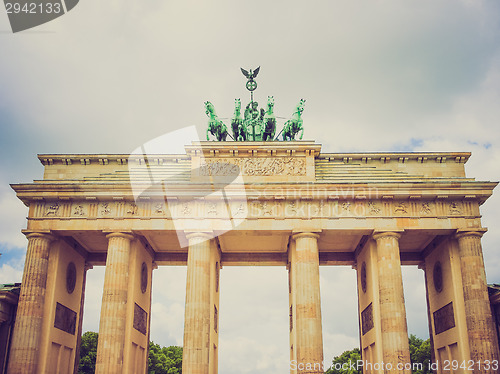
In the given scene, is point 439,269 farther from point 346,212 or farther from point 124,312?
point 124,312

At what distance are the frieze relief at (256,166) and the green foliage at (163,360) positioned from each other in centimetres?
4217

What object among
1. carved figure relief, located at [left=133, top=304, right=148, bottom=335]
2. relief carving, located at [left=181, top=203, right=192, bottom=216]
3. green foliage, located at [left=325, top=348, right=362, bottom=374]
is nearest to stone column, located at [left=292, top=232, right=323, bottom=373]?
relief carving, located at [left=181, top=203, right=192, bottom=216]

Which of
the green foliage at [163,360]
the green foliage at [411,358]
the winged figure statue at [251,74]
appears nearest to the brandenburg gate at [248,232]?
the winged figure statue at [251,74]

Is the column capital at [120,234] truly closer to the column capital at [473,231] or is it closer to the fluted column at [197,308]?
the fluted column at [197,308]

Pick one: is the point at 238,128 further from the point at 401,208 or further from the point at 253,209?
the point at 401,208

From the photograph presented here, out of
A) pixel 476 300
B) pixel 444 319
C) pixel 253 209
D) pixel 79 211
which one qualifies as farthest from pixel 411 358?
pixel 79 211

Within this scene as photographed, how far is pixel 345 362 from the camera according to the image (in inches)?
3201

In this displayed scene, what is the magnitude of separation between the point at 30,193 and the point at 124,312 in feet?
27.8

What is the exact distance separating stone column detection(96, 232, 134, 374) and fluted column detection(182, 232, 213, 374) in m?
3.43

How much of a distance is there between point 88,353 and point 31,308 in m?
35.0

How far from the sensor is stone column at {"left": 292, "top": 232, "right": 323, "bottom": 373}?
26969 millimetres

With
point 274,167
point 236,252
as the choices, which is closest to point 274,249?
point 236,252

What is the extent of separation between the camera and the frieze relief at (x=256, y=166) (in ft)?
102

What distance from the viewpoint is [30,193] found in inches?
1155
